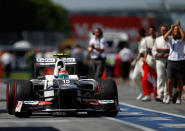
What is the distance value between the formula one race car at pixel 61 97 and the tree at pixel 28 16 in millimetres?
84607

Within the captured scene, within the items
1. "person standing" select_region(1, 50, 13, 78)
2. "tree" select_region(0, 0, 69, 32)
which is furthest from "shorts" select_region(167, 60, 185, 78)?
"tree" select_region(0, 0, 69, 32)

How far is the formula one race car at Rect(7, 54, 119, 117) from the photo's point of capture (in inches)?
485

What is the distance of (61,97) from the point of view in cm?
1230

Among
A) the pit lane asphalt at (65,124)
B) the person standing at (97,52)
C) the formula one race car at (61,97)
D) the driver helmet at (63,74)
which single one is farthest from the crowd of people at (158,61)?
the pit lane asphalt at (65,124)

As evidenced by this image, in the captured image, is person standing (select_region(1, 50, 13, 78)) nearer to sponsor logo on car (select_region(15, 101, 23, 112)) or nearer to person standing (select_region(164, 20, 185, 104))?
person standing (select_region(164, 20, 185, 104))

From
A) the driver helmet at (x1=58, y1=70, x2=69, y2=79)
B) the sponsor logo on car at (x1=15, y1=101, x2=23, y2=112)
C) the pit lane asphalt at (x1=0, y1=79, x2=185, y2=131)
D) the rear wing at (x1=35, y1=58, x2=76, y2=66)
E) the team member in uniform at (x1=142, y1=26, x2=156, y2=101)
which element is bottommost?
the pit lane asphalt at (x1=0, y1=79, x2=185, y2=131)

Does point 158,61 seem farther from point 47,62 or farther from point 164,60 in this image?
point 47,62

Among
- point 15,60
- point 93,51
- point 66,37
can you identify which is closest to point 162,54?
point 93,51

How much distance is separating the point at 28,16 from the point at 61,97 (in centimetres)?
9308

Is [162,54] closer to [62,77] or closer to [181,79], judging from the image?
[181,79]

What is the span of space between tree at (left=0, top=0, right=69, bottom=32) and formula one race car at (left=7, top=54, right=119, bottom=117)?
278ft

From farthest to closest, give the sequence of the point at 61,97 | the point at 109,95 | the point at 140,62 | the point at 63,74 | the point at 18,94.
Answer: the point at 140,62 < the point at 63,74 < the point at 109,95 < the point at 18,94 < the point at 61,97

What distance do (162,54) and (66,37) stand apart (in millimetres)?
45403

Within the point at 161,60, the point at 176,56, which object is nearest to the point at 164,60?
the point at 161,60
